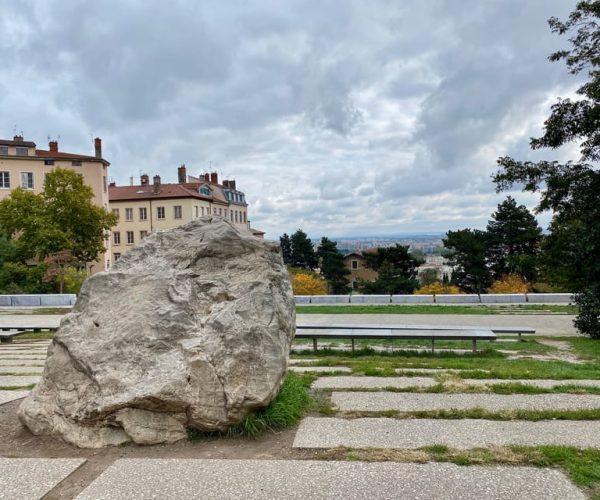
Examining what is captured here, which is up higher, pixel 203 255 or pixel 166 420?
pixel 203 255

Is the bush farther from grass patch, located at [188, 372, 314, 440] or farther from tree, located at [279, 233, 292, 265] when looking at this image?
tree, located at [279, 233, 292, 265]

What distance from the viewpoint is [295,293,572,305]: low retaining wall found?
75.4 ft

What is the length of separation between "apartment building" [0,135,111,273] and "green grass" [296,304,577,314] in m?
38.1

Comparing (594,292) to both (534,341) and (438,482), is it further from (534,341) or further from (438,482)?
(438,482)

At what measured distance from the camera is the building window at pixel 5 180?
54.2m

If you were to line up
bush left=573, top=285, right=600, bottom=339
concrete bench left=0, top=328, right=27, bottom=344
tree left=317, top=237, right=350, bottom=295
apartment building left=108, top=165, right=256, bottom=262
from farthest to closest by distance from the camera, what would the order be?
apartment building left=108, top=165, right=256, bottom=262
tree left=317, top=237, right=350, bottom=295
concrete bench left=0, top=328, right=27, bottom=344
bush left=573, top=285, right=600, bottom=339

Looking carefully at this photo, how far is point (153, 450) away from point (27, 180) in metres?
57.9

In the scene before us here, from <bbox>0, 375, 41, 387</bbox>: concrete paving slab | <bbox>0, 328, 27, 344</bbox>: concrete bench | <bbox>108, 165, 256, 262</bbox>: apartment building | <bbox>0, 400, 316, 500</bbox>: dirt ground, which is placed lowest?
<bbox>0, 400, 316, 500</bbox>: dirt ground

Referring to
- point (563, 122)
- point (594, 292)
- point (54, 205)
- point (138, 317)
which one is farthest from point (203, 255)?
point (54, 205)

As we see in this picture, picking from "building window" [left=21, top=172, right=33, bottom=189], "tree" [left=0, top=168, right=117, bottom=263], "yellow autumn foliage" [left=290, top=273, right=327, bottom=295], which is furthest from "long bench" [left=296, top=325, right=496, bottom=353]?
"building window" [left=21, top=172, right=33, bottom=189]

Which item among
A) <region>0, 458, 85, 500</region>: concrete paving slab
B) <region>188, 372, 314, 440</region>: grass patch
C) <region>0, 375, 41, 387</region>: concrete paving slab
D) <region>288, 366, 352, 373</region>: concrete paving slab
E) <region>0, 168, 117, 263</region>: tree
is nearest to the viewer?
<region>0, 458, 85, 500</region>: concrete paving slab

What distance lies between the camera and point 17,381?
8258 mm

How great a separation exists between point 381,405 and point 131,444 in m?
2.83

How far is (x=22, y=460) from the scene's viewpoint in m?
4.85
